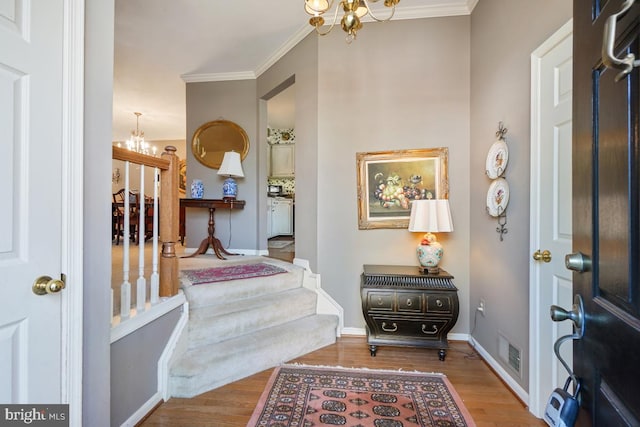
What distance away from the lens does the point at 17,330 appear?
885 mm

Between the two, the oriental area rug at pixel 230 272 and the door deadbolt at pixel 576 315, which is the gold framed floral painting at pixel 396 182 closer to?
the oriental area rug at pixel 230 272

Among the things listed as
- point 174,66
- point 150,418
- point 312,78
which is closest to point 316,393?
point 150,418

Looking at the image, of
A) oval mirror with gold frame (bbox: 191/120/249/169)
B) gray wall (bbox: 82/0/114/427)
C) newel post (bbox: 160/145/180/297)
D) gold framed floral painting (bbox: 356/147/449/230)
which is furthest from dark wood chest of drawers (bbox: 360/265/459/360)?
oval mirror with gold frame (bbox: 191/120/249/169)

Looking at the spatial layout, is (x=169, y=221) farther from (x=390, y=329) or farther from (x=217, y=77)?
(x=217, y=77)

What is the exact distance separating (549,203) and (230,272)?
2.50 m

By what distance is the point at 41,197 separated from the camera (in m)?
0.95

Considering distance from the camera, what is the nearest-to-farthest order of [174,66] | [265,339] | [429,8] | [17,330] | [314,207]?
[17,330] → [265,339] → [429,8] → [314,207] → [174,66]

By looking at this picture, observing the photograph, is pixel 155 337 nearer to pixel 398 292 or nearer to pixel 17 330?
pixel 17 330

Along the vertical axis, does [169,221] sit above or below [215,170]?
below

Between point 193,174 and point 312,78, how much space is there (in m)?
2.34

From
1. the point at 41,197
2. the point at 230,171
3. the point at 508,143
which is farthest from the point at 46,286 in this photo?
the point at 230,171

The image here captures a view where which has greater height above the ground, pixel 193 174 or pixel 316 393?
pixel 193 174

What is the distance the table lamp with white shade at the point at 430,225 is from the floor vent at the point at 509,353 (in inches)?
24.8

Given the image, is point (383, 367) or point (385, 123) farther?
→ point (385, 123)
